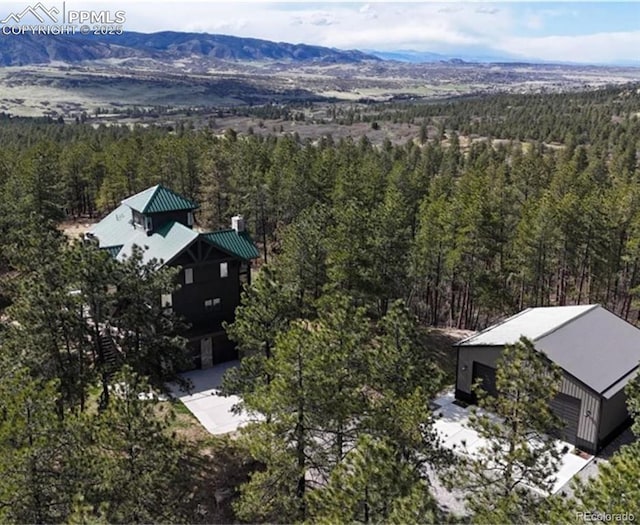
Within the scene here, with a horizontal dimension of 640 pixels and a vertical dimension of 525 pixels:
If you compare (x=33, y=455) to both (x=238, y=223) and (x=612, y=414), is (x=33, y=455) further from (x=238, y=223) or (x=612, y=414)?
(x=612, y=414)

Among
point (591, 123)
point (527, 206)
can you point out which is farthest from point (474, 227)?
point (591, 123)

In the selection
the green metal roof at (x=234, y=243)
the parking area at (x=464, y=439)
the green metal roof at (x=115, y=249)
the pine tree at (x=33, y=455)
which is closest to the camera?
the pine tree at (x=33, y=455)

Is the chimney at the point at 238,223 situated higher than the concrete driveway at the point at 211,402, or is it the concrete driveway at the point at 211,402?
the chimney at the point at 238,223

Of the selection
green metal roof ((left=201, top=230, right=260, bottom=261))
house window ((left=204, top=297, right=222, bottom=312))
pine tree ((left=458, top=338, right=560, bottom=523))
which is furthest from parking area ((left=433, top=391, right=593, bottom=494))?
green metal roof ((left=201, top=230, right=260, bottom=261))

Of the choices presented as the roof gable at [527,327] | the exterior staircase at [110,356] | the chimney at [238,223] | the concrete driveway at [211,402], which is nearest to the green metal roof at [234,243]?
the chimney at [238,223]

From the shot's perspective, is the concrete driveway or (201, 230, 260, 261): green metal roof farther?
(201, 230, 260, 261): green metal roof

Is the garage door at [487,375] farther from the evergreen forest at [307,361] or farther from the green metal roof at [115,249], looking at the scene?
the green metal roof at [115,249]

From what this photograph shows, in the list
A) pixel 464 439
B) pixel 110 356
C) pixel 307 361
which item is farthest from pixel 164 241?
pixel 464 439

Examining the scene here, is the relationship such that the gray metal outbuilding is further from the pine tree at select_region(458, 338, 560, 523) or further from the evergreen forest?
the pine tree at select_region(458, 338, 560, 523)
